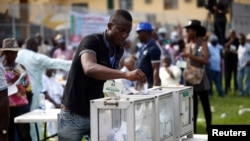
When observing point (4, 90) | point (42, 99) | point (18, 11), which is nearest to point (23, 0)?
point (18, 11)

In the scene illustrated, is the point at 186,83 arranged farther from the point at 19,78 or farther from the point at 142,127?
the point at 142,127

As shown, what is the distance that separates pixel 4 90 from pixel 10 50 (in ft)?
7.63

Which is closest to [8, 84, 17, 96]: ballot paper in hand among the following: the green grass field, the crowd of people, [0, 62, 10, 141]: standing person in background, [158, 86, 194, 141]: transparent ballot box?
the crowd of people

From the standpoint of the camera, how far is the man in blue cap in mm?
9680

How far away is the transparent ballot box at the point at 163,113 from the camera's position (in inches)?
206

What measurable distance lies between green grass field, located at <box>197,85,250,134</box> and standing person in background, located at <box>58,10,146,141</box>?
19.3 ft

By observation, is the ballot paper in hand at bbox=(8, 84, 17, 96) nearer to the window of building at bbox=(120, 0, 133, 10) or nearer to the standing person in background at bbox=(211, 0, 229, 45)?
the standing person in background at bbox=(211, 0, 229, 45)

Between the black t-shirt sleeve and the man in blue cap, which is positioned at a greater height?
the black t-shirt sleeve

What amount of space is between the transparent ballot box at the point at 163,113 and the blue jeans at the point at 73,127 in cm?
50

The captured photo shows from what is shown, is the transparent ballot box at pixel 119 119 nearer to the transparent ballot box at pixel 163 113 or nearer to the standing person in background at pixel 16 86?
the transparent ballot box at pixel 163 113

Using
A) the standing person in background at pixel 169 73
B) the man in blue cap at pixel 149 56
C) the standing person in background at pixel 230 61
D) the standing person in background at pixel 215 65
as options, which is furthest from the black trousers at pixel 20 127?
the standing person in background at pixel 230 61

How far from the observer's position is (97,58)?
17.5 ft

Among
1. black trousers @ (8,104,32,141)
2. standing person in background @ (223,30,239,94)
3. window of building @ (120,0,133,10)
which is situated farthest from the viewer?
window of building @ (120,0,133,10)

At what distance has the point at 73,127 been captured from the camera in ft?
17.8
